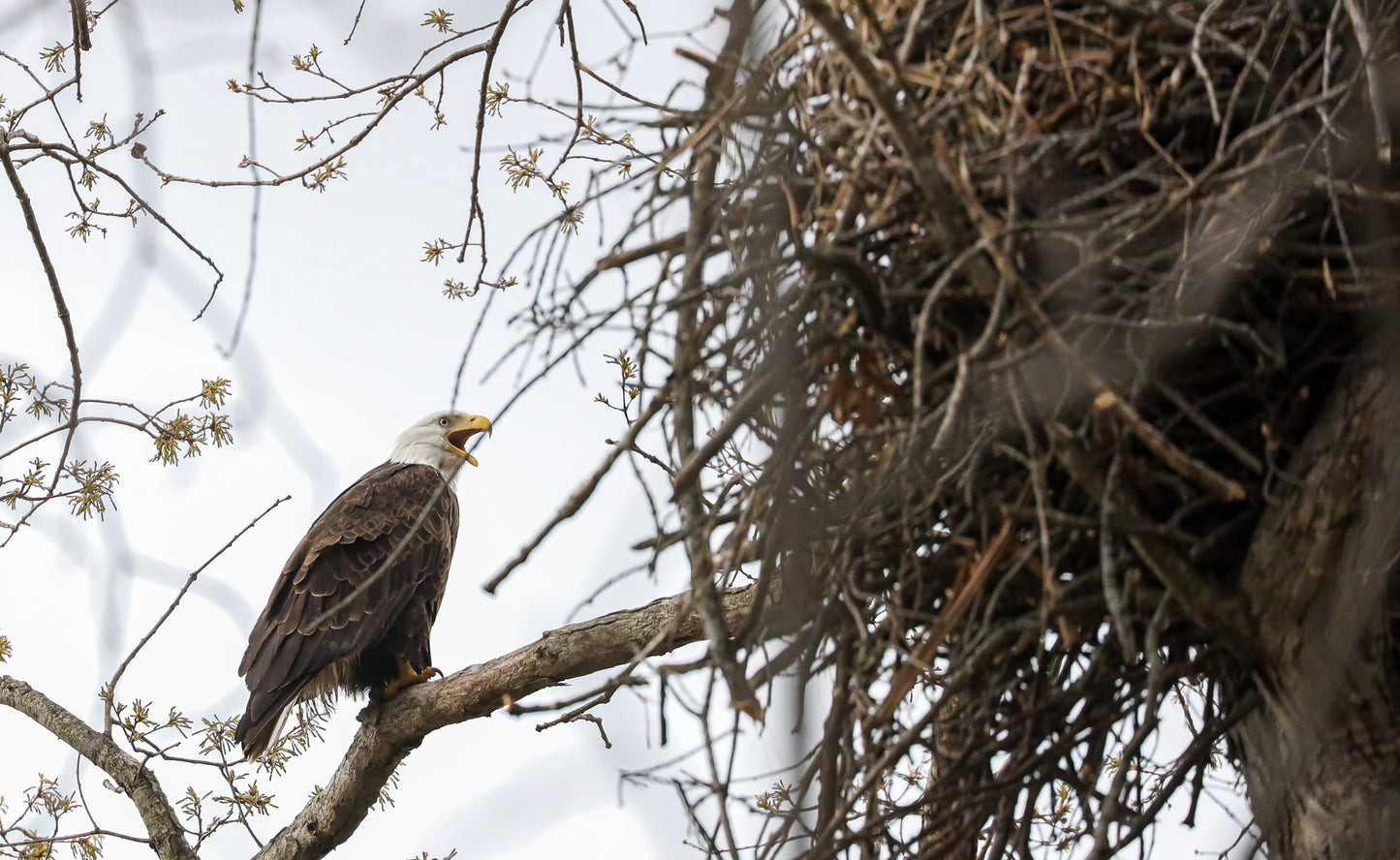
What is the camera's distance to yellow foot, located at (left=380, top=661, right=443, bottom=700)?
4809 millimetres

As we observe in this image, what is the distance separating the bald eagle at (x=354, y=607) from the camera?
5062mm

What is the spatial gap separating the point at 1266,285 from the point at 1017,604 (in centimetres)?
62

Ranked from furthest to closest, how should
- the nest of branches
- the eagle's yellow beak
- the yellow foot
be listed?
the eagle's yellow beak
the yellow foot
the nest of branches

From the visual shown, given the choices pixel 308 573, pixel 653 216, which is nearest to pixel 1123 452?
pixel 653 216

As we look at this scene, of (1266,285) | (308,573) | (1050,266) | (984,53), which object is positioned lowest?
(1266,285)

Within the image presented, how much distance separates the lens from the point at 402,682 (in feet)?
16.2

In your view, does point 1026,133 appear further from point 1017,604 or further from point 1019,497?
point 1017,604

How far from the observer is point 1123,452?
1767 mm

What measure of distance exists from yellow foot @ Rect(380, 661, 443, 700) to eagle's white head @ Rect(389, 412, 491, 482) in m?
1.57

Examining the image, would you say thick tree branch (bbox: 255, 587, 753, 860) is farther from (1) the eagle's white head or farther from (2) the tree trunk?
(1) the eagle's white head

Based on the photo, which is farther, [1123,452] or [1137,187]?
[1137,187]

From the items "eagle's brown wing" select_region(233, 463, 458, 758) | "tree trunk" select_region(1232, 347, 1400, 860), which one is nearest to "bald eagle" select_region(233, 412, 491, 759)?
"eagle's brown wing" select_region(233, 463, 458, 758)

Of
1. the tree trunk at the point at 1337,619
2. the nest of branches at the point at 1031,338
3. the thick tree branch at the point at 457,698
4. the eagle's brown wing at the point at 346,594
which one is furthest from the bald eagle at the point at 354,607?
the tree trunk at the point at 1337,619

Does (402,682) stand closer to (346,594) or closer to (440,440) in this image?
(346,594)
